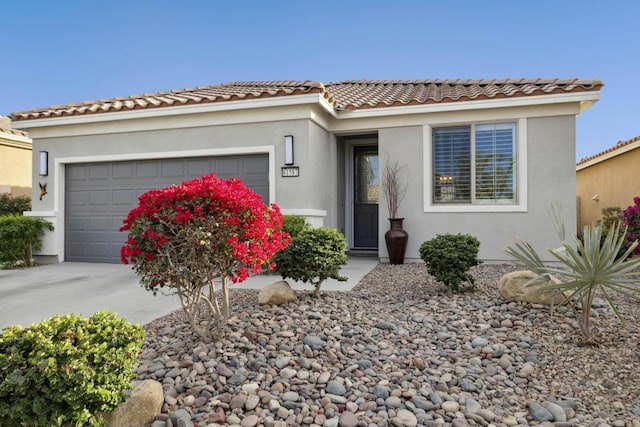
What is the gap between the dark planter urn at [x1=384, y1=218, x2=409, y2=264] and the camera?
8.61 metres

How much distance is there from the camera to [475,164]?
344 inches

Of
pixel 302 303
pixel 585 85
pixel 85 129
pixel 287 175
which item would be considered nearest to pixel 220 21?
pixel 85 129

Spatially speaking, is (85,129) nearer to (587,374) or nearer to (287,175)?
(287,175)

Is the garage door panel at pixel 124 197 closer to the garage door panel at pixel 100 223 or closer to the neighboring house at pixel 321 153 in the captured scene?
the neighboring house at pixel 321 153

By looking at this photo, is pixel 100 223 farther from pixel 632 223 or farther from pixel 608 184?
pixel 608 184

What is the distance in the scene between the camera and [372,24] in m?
11.9

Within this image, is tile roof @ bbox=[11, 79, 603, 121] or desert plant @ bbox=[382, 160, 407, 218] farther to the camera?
desert plant @ bbox=[382, 160, 407, 218]

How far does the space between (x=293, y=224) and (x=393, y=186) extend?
2604mm

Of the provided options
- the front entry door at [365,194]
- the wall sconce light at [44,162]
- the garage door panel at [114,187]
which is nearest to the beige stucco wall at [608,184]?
the front entry door at [365,194]

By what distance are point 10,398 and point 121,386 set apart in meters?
0.55

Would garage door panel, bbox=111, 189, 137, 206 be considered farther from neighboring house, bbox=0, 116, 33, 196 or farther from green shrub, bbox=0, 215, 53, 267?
neighboring house, bbox=0, 116, 33, 196

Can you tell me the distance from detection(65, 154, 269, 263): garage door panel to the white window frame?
3387 millimetres

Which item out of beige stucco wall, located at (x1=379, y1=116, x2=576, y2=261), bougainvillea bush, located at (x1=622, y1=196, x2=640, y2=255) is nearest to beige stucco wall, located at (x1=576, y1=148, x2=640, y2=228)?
bougainvillea bush, located at (x1=622, y1=196, x2=640, y2=255)

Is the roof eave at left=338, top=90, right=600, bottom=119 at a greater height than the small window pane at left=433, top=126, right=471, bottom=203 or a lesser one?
greater
